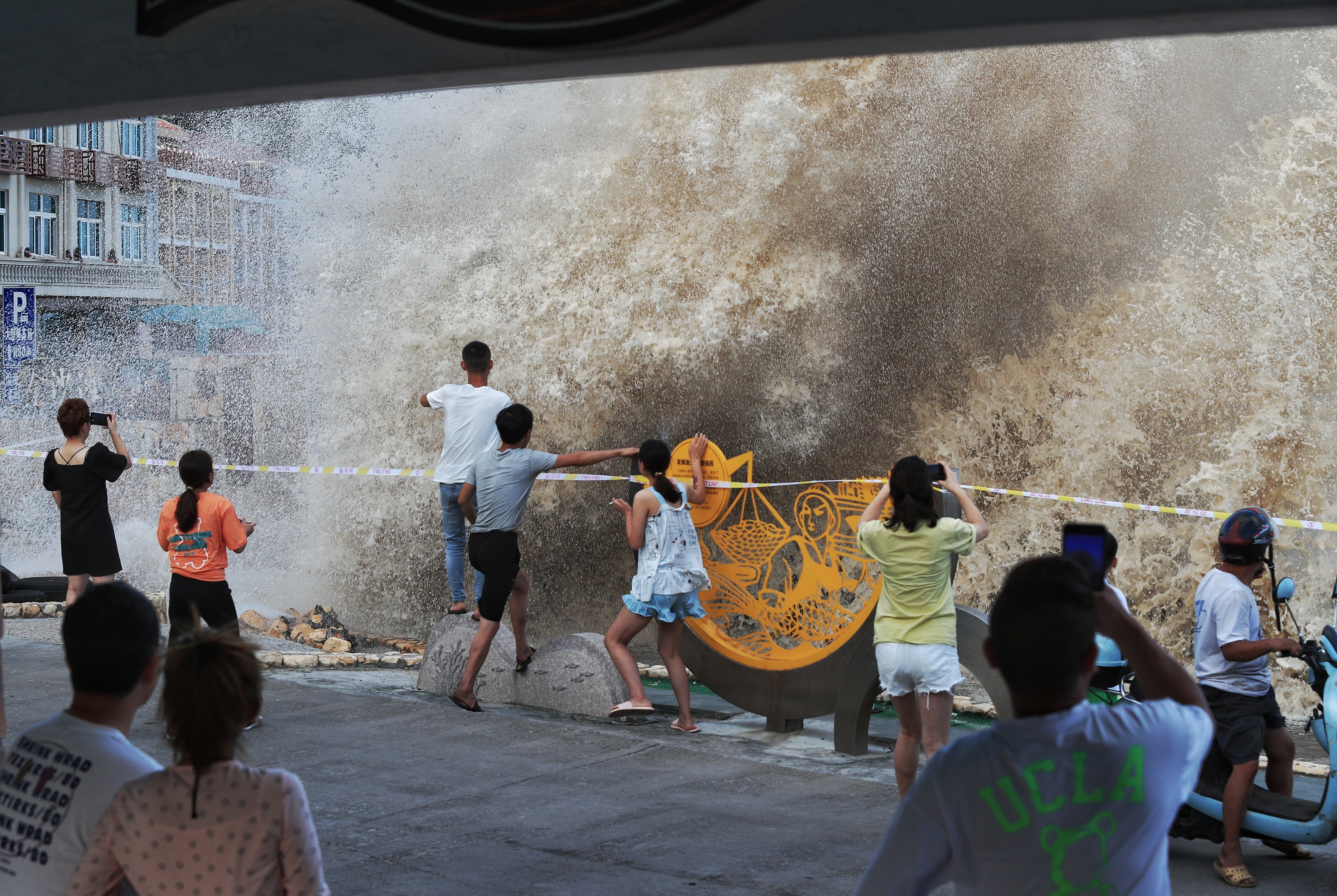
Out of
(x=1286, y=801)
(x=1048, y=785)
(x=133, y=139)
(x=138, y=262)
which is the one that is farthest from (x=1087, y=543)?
(x=133, y=139)

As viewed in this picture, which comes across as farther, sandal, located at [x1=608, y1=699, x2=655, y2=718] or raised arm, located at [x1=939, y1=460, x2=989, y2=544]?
sandal, located at [x1=608, y1=699, x2=655, y2=718]

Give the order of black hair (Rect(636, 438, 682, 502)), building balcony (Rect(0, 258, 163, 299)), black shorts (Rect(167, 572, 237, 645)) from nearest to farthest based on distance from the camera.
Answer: black shorts (Rect(167, 572, 237, 645)) → black hair (Rect(636, 438, 682, 502)) → building balcony (Rect(0, 258, 163, 299))

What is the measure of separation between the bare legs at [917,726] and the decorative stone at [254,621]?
8373 mm

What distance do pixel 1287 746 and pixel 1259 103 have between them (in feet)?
33.2

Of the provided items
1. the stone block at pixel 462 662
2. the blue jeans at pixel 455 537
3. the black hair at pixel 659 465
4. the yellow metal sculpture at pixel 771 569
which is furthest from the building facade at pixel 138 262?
the black hair at pixel 659 465

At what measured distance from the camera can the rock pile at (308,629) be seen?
1148 centimetres

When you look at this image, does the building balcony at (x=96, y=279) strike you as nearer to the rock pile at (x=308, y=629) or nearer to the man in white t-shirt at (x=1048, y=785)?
the rock pile at (x=308, y=629)

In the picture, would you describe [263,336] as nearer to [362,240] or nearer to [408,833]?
[362,240]

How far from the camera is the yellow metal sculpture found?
7.07 meters

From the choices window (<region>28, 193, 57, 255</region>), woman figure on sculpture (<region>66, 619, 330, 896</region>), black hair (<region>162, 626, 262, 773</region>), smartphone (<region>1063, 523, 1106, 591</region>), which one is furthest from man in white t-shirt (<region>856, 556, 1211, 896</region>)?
window (<region>28, 193, 57, 255</region>)

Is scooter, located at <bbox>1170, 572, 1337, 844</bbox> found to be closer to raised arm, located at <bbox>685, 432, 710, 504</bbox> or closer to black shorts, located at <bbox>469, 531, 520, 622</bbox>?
raised arm, located at <bbox>685, 432, 710, 504</bbox>

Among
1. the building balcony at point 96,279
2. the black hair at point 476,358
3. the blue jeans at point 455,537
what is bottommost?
the blue jeans at point 455,537

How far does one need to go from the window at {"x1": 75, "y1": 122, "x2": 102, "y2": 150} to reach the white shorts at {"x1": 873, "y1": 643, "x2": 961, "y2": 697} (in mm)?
32895

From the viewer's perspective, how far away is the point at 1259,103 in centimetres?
1306
